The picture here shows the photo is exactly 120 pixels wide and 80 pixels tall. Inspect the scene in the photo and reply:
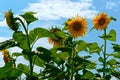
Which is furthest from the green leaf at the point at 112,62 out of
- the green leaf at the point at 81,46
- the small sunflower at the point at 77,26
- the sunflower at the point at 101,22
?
the green leaf at the point at 81,46

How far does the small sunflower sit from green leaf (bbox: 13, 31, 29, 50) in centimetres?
78

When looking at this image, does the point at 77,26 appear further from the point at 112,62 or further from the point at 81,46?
the point at 112,62

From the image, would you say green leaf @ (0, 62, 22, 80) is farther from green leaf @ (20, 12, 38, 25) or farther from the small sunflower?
the small sunflower

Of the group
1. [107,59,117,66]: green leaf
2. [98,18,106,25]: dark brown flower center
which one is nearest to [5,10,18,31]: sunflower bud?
[107,59,117,66]: green leaf

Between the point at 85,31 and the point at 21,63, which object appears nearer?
the point at 21,63

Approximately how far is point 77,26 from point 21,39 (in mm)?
1086

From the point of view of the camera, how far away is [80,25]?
15.0 feet

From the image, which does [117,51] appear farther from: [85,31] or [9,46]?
[9,46]

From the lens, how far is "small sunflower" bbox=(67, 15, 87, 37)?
4373 millimetres

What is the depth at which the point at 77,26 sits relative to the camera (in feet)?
15.0

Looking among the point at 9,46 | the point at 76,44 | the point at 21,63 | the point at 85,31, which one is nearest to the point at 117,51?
the point at 85,31

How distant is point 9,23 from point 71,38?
93 centimetres

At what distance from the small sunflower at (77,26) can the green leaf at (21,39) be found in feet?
2.56

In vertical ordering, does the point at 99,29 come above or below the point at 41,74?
above
